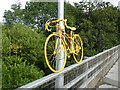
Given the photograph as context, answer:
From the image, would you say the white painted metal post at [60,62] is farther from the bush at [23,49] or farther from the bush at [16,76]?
the bush at [23,49]

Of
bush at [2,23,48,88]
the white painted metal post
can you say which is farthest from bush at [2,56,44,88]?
the white painted metal post

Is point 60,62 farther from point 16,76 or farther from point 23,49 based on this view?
point 23,49

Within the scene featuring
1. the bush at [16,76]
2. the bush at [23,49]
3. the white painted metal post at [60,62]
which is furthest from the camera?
the bush at [23,49]

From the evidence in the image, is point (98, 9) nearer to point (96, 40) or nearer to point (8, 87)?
point (96, 40)

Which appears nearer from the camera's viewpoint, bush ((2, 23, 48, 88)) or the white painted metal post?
the white painted metal post

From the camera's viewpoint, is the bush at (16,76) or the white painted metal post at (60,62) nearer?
the white painted metal post at (60,62)

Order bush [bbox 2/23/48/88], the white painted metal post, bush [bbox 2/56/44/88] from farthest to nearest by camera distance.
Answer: bush [bbox 2/23/48/88]
bush [bbox 2/56/44/88]
the white painted metal post

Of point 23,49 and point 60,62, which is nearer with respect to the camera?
point 60,62

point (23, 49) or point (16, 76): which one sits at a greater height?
point (23, 49)

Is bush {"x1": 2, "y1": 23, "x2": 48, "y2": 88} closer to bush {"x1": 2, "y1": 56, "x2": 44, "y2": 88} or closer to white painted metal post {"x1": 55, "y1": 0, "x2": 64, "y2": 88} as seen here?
bush {"x1": 2, "y1": 56, "x2": 44, "y2": 88}

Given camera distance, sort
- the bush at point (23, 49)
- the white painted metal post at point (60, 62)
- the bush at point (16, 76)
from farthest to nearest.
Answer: the bush at point (23, 49) → the bush at point (16, 76) → the white painted metal post at point (60, 62)

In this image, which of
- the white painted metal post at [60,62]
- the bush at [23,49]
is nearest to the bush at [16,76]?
the bush at [23,49]

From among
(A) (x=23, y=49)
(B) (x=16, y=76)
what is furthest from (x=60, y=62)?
A: (A) (x=23, y=49)

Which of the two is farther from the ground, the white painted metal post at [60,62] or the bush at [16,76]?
the white painted metal post at [60,62]
